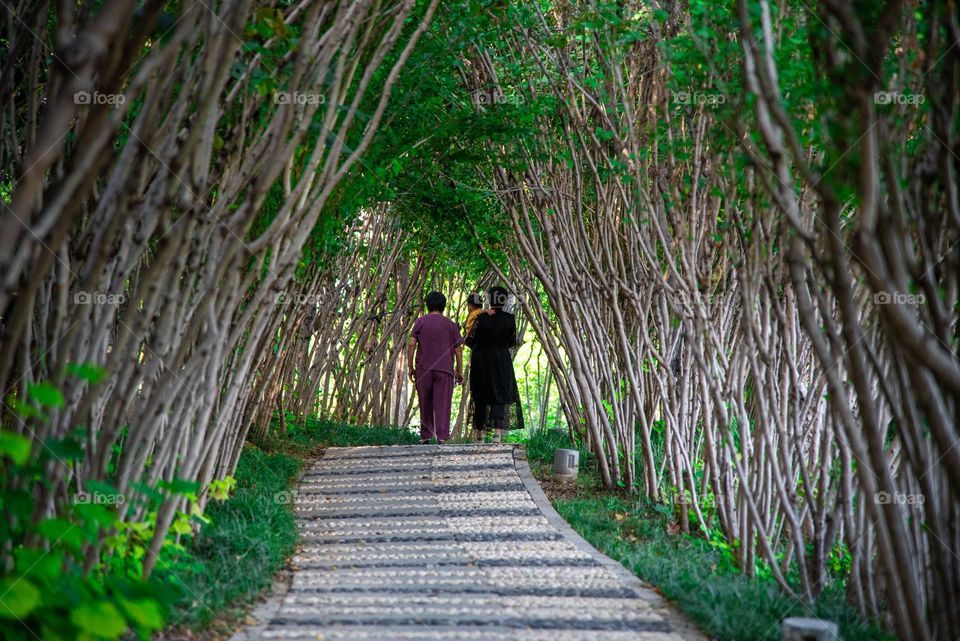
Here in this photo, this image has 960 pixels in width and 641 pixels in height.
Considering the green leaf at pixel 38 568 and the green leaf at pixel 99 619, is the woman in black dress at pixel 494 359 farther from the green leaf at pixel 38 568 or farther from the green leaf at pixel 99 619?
the green leaf at pixel 99 619

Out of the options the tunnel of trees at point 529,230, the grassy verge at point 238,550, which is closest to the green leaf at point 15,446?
the tunnel of trees at point 529,230

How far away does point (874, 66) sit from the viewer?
2.49 metres

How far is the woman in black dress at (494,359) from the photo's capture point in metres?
8.66

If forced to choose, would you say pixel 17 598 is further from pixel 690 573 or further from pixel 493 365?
pixel 493 365

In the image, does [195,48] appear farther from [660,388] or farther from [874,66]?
[660,388]

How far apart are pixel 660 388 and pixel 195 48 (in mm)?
3628

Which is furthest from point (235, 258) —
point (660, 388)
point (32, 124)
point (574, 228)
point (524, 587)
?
point (574, 228)
